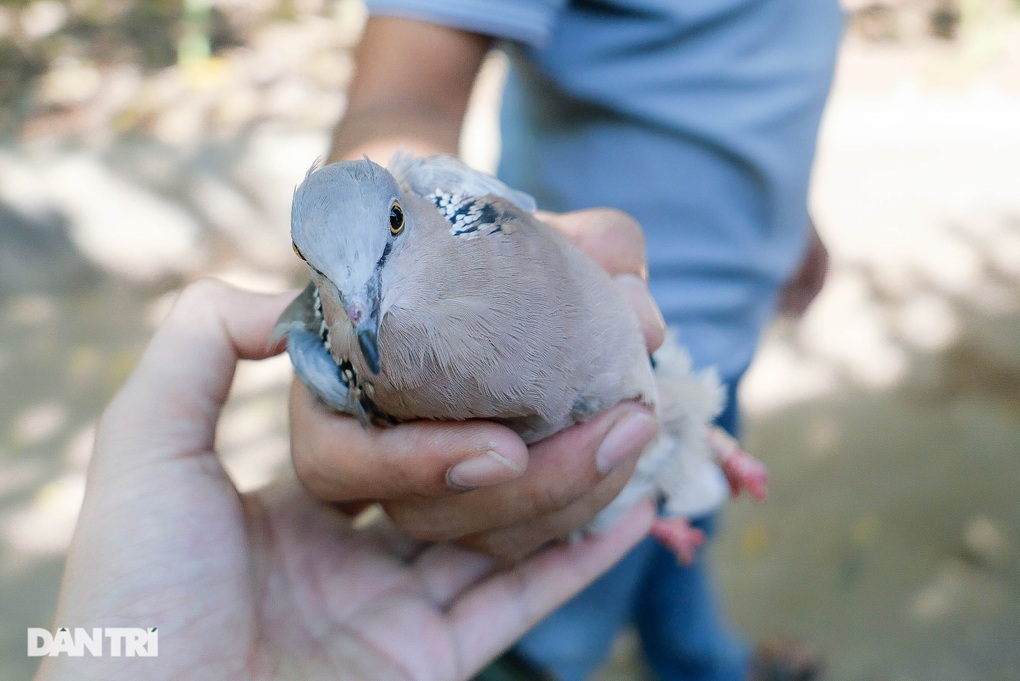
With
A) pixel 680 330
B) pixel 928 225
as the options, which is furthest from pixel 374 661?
pixel 928 225

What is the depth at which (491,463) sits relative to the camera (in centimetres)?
164

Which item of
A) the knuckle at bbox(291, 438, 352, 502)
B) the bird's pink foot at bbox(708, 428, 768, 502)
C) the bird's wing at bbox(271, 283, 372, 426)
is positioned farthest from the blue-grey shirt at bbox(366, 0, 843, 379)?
the knuckle at bbox(291, 438, 352, 502)

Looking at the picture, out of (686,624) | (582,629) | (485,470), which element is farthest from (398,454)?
(686,624)

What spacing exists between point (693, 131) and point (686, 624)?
1975mm

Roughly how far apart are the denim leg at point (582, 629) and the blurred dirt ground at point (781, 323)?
3.96 ft

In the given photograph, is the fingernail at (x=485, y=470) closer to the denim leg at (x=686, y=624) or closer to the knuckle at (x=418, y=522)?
the knuckle at (x=418, y=522)

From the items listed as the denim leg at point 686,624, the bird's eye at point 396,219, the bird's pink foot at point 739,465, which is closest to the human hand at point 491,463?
the bird's eye at point 396,219

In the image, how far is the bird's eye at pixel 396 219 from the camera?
1.56 m

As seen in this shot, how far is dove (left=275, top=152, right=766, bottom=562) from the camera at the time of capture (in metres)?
1.50

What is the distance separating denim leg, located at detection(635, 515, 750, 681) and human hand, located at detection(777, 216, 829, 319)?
3.23ft

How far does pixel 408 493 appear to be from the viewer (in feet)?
5.89

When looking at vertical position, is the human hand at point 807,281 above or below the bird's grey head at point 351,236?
below

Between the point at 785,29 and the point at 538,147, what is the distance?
0.90 metres

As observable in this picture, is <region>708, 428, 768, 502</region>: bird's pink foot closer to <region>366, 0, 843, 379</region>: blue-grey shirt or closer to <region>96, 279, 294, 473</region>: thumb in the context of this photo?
<region>366, 0, 843, 379</region>: blue-grey shirt
